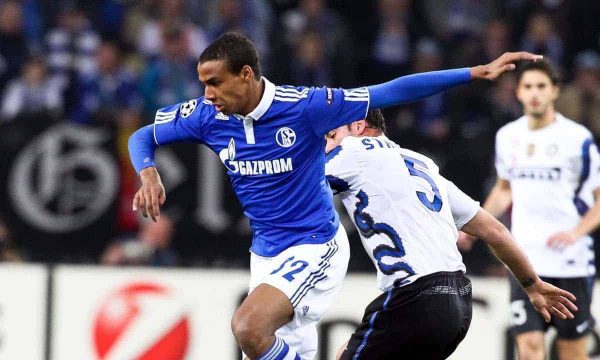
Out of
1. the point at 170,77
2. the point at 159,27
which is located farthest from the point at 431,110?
the point at 159,27

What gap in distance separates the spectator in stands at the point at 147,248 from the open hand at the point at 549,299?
4733mm

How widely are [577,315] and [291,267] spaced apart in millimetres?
2627

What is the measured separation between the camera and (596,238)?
33.2 feet

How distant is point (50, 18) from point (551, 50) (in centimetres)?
471

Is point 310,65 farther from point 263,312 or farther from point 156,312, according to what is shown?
point 263,312

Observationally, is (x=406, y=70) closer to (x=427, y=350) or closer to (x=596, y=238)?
(x=596, y=238)

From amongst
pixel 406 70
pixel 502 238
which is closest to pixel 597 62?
pixel 406 70

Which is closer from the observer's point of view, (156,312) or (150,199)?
(150,199)

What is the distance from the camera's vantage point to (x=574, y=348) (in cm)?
780

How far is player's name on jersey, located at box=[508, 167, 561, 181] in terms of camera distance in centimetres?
777

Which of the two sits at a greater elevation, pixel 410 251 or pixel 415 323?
pixel 410 251

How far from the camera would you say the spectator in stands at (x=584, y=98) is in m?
11.4

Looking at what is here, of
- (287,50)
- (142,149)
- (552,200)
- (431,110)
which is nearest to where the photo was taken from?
(142,149)

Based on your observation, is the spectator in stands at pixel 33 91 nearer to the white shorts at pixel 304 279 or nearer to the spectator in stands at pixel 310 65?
the spectator in stands at pixel 310 65
